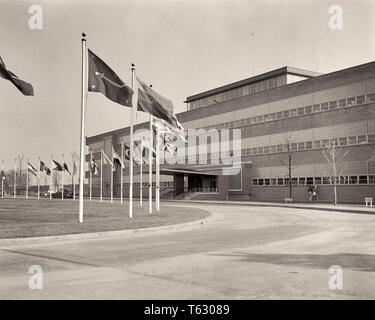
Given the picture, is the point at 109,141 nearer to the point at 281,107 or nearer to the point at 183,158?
the point at 183,158

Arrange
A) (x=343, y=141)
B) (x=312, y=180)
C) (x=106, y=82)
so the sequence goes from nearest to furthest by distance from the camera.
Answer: (x=106, y=82)
(x=343, y=141)
(x=312, y=180)

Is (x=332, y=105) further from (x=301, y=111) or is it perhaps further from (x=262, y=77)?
(x=262, y=77)

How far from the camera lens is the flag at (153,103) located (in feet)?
72.8

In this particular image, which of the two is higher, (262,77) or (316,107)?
(262,77)

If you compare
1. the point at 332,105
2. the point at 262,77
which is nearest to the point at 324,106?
the point at 332,105

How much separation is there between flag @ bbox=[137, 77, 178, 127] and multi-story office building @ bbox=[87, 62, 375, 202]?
2874cm

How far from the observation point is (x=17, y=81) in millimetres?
15859

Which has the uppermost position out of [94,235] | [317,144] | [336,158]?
[317,144]

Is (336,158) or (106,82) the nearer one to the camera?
(106,82)

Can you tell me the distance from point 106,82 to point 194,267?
36.8 ft

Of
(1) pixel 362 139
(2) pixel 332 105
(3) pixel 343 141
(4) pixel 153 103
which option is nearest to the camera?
(4) pixel 153 103

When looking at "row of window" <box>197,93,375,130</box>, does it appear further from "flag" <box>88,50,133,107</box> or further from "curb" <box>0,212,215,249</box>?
"flag" <box>88,50,133,107</box>

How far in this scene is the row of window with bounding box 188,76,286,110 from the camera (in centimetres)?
6356

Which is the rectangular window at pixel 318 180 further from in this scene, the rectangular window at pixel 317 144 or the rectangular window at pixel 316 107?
the rectangular window at pixel 316 107
